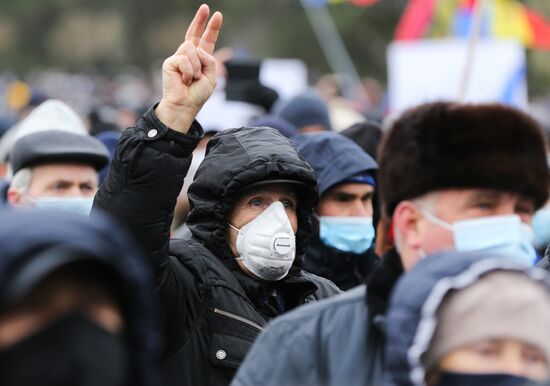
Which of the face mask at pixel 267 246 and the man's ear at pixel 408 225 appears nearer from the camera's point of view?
the man's ear at pixel 408 225

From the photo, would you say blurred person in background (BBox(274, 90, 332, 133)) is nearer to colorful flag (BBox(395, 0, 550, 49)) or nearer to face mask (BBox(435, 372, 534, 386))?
colorful flag (BBox(395, 0, 550, 49))

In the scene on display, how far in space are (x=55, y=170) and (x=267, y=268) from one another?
1.95 metres

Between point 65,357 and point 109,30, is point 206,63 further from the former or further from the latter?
point 109,30

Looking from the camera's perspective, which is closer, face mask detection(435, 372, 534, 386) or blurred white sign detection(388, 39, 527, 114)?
face mask detection(435, 372, 534, 386)

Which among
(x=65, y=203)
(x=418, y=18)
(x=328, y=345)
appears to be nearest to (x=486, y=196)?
(x=328, y=345)

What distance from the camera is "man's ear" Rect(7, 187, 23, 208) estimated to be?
5828 millimetres

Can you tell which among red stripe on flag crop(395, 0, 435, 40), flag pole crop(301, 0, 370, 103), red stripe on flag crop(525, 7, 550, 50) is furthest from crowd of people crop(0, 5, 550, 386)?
flag pole crop(301, 0, 370, 103)

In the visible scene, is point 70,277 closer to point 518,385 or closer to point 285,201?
point 518,385

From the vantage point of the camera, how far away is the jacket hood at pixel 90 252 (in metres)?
2.18

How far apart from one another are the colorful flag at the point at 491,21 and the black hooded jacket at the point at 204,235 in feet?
29.4

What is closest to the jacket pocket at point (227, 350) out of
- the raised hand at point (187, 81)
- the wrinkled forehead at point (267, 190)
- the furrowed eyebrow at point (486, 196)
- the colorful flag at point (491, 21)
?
the wrinkled forehead at point (267, 190)

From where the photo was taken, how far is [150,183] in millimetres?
3670

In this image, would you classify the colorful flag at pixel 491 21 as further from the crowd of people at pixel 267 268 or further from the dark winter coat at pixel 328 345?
the dark winter coat at pixel 328 345

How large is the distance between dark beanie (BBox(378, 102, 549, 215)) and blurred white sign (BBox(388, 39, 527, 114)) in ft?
26.4
